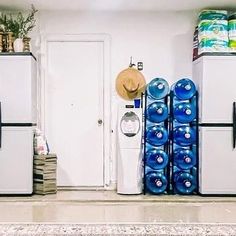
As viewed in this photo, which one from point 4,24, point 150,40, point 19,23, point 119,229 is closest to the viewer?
point 119,229

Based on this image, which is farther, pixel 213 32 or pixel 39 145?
pixel 39 145

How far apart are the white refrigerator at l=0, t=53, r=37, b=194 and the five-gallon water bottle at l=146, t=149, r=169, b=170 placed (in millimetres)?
1640

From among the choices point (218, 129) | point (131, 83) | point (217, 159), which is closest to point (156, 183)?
point (217, 159)

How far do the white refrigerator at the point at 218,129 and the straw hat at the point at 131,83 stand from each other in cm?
97

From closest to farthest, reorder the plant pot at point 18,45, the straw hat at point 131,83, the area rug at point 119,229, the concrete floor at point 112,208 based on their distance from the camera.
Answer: the area rug at point 119,229 → the concrete floor at point 112,208 → the plant pot at point 18,45 → the straw hat at point 131,83

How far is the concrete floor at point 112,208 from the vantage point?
4566mm

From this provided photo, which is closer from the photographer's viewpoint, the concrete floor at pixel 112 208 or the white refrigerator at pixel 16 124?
the concrete floor at pixel 112 208

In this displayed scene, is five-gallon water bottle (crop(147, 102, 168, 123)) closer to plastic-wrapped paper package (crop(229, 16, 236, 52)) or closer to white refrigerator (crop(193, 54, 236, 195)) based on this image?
white refrigerator (crop(193, 54, 236, 195))

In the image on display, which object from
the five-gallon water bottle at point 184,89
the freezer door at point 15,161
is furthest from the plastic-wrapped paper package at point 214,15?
the freezer door at point 15,161

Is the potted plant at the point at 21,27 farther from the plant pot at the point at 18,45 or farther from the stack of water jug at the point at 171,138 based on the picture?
the stack of water jug at the point at 171,138

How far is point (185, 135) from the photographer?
588 centimetres

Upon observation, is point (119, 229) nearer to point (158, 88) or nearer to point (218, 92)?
point (158, 88)

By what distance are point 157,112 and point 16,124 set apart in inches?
76.4

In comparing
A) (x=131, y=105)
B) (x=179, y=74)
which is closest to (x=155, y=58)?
(x=179, y=74)
